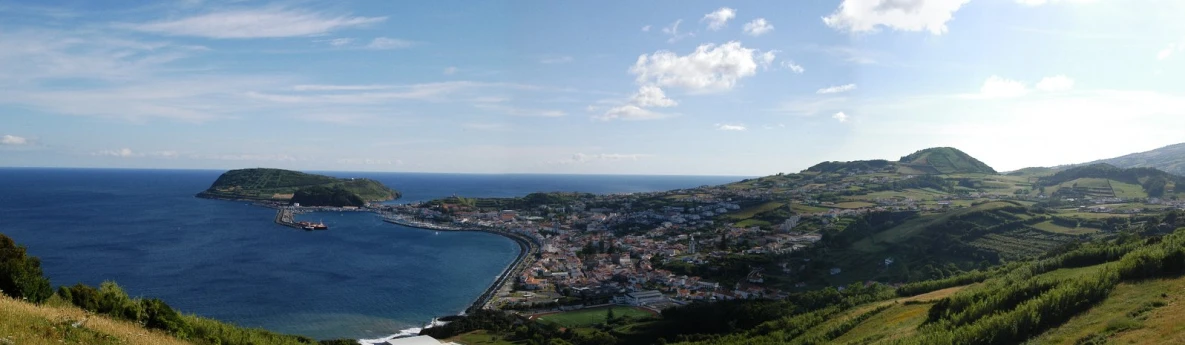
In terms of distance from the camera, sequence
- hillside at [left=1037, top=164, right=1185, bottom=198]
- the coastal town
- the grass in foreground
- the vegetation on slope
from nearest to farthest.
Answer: the grass in foreground, the vegetation on slope, the coastal town, hillside at [left=1037, top=164, right=1185, bottom=198]

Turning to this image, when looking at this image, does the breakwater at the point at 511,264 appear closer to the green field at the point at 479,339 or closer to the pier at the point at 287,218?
the green field at the point at 479,339

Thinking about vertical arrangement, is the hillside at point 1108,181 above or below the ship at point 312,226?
above

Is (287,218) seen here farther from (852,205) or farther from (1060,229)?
(1060,229)

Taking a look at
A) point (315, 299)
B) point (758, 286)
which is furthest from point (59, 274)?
point (758, 286)

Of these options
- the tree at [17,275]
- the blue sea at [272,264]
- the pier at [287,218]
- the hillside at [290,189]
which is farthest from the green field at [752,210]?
the hillside at [290,189]

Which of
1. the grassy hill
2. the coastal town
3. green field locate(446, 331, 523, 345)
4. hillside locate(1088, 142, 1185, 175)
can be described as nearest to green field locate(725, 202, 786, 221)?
the coastal town

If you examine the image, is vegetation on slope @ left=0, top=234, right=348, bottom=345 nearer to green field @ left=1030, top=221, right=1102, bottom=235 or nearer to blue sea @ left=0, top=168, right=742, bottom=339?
blue sea @ left=0, top=168, right=742, bottom=339

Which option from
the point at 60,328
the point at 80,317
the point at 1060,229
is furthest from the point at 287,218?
the point at 1060,229
